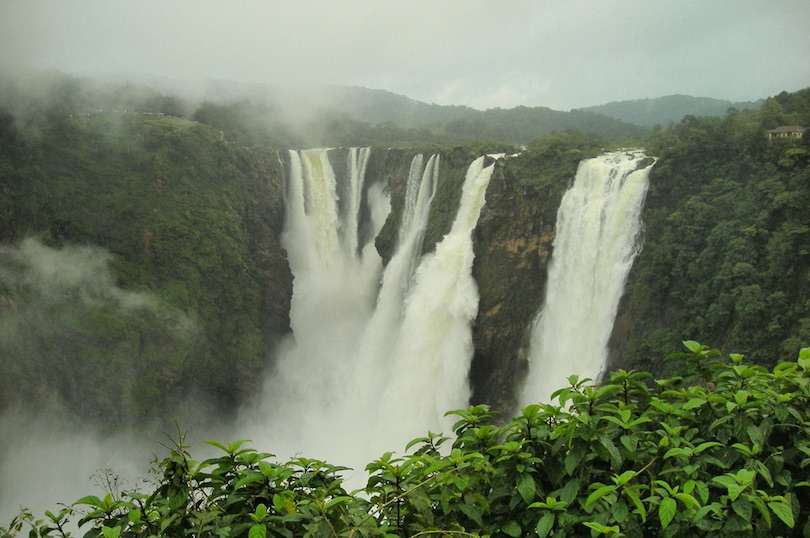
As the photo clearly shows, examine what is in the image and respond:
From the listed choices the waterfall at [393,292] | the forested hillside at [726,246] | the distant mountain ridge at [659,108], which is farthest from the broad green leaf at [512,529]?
the distant mountain ridge at [659,108]

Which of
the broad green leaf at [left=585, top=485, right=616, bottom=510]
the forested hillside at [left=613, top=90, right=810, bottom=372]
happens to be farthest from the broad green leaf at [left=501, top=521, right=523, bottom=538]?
the forested hillside at [left=613, top=90, right=810, bottom=372]

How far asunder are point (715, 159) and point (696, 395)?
18476 millimetres

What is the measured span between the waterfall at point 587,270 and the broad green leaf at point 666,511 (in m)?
15.9

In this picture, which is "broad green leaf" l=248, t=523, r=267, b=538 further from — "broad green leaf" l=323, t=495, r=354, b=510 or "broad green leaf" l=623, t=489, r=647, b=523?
"broad green leaf" l=623, t=489, r=647, b=523

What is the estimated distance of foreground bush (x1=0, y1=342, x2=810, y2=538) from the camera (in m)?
3.27

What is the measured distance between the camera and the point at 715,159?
20016 mm

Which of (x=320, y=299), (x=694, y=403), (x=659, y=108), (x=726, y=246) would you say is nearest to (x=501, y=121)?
(x=659, y=108)

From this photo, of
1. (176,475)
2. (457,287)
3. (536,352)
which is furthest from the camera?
(457,287)

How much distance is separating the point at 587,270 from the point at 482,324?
473cm

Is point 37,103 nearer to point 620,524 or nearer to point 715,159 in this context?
point 715,159

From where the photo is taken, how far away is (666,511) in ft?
10.3

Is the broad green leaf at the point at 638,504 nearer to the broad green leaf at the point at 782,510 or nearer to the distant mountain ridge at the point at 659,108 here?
the broad green leaf at the point at 782,510

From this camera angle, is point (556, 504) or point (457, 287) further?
point (457, 287)

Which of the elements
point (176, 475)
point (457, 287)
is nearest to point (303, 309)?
point (457, 287)
